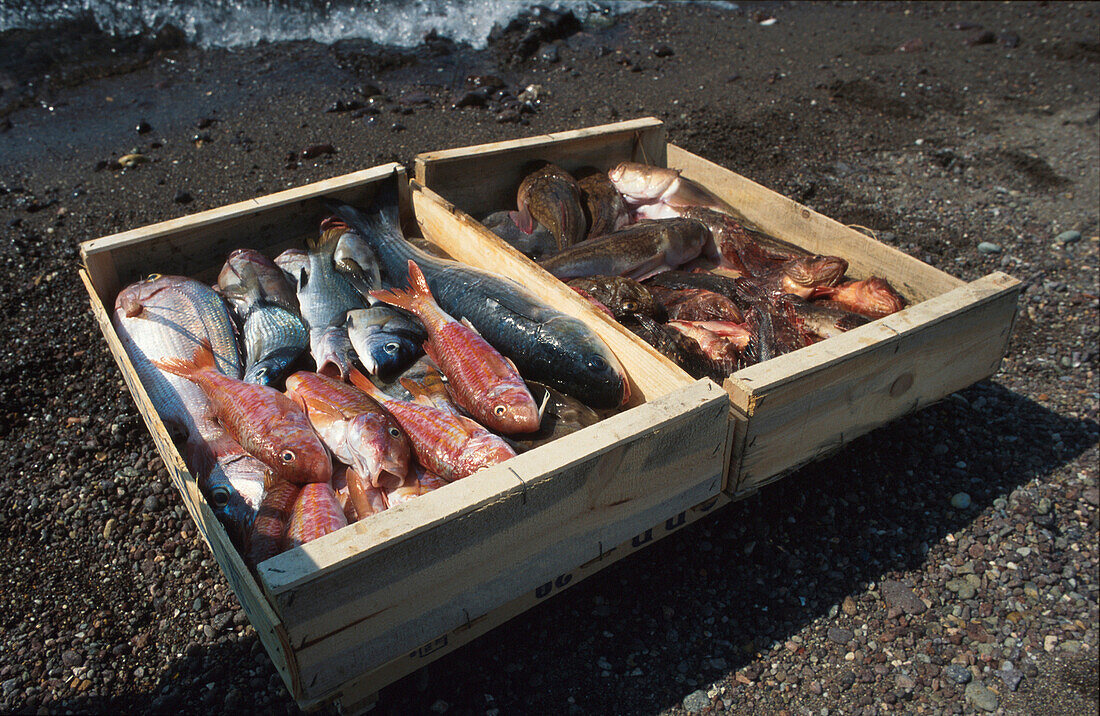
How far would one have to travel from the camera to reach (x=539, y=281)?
3.38 meters

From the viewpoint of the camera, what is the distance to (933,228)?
6.10m

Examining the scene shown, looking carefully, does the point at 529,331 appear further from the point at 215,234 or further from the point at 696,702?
the point at 215,234

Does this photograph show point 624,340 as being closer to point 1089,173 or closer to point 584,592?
point 584,592

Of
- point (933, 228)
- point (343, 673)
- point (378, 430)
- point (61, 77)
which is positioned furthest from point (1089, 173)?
point (61, 77)

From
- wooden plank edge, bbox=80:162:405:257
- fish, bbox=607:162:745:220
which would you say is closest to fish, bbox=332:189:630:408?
wooden plank edge, bbox=80:162:405:257

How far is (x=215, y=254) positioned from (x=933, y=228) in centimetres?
546

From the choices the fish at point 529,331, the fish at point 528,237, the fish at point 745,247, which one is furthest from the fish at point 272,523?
the fish at point 745,247

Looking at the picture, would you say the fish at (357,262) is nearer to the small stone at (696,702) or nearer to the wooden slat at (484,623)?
the wooden slat at (484,623)

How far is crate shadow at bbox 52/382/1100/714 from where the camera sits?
9.11 feet

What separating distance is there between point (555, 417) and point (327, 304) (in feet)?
4.41

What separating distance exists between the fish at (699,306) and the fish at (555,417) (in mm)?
911

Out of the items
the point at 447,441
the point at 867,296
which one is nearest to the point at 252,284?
the point at 447,441

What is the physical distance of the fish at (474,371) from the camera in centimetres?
268

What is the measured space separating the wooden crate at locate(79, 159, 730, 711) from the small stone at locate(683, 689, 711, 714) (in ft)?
2.03
